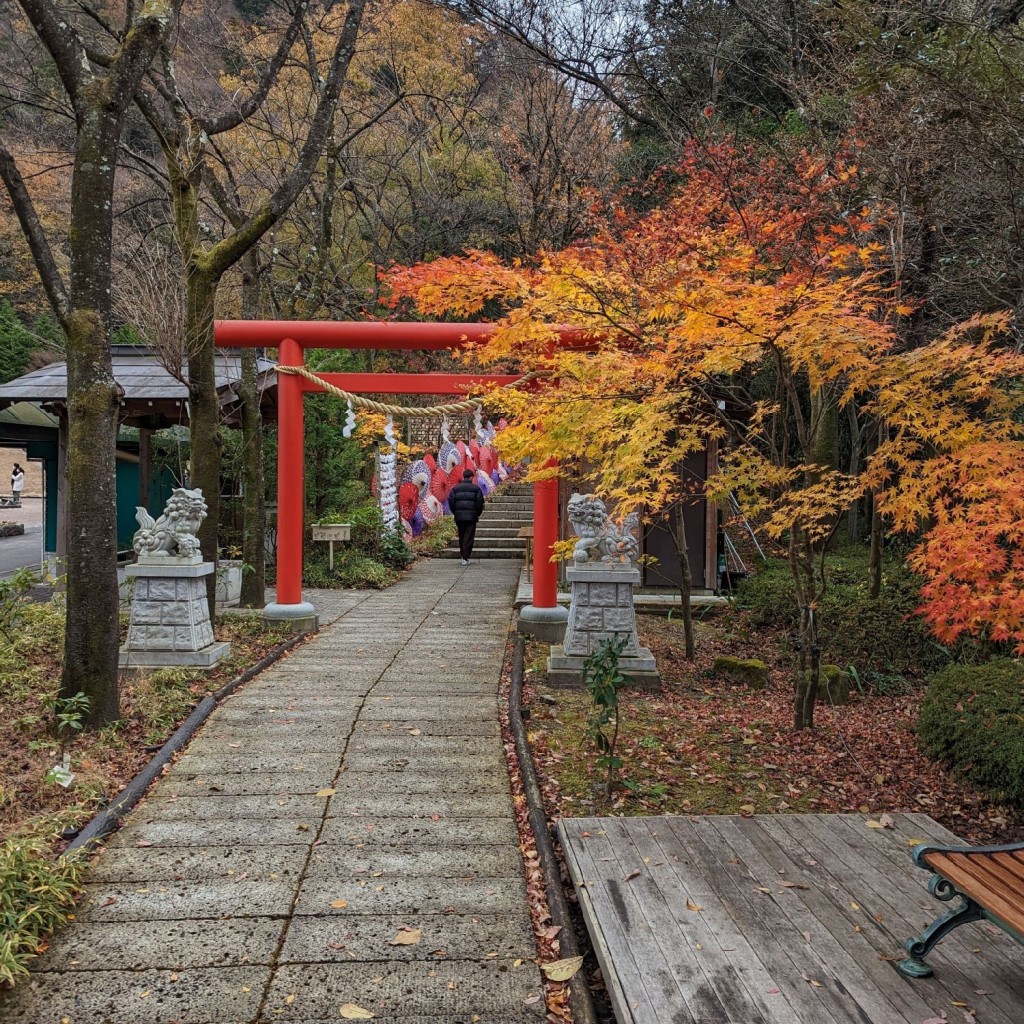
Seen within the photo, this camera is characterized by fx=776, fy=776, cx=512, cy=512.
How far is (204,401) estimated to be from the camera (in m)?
8.09

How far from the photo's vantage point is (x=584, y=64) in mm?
14086

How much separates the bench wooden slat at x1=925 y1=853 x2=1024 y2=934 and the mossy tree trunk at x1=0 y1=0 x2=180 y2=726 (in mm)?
5037

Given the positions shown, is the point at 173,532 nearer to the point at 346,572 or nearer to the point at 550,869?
the point at 550,869

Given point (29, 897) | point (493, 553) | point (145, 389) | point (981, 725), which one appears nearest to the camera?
point (29, 897)

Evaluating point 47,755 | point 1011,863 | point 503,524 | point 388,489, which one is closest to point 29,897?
point 47,755

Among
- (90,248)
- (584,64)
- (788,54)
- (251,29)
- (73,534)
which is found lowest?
(73,534)

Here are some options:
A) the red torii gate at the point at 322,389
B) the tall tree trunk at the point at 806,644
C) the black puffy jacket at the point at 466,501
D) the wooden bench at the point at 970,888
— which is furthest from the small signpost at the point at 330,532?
the wooden bench at the point at 970,888

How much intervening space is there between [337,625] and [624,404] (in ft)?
17.7

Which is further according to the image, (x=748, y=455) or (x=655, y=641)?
(x=655, y=641)

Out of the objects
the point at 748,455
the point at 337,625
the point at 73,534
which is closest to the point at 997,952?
the point at 748,455

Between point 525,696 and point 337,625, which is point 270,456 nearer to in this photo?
point 337,625

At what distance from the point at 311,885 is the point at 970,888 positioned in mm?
2723

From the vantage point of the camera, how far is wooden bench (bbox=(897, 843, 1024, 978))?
2545 mm

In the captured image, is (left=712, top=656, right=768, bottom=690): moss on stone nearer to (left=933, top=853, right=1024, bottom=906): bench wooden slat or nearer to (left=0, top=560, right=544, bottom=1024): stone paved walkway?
(left=0, top=560, right=544, bottom=1024): stone paved walkway
